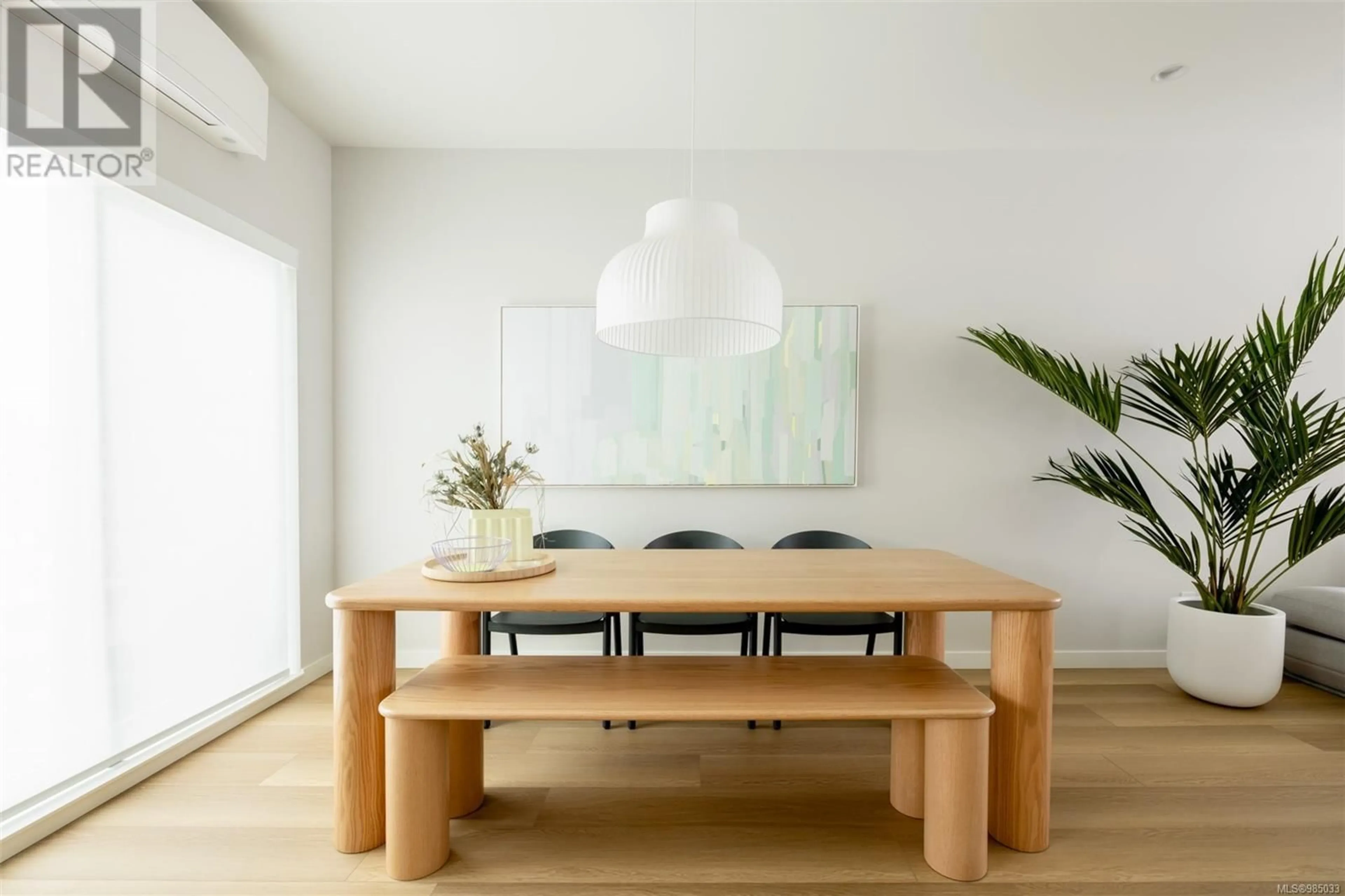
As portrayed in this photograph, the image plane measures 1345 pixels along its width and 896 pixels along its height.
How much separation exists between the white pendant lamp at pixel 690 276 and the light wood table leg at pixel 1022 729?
115 cm

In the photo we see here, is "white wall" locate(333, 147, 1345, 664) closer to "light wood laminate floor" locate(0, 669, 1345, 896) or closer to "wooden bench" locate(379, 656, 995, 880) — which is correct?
"light wood laminate floor" locate(0, 669, 1345, 896)

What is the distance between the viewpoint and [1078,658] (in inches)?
132

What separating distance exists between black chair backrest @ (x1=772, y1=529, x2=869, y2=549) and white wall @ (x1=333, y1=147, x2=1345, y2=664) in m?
0.23

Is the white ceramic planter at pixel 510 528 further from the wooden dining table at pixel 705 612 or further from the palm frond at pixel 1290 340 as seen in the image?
the palm frond at pixel 1290 340

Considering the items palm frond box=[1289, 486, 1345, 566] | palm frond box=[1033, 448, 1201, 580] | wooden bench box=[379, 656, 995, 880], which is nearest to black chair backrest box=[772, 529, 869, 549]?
palm frond box=[1033, 448, 1201, 580]

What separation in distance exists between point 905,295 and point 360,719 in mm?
3201

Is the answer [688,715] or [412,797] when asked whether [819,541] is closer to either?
[688,715]

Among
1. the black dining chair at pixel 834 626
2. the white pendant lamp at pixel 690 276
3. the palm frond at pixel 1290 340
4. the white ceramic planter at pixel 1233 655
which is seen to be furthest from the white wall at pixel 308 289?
the palm frond at pixel 1290 340

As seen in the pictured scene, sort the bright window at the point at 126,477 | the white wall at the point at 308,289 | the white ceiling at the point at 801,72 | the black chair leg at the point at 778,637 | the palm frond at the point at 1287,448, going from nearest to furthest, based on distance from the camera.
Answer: the bright window at the point at 126,477, the white ceiling at the point at 801,72, the palm frond at the point at 1287,448, the black chair leg at the point at 778,637, the white wall at the point at 308,289

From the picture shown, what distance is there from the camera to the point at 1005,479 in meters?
3.35

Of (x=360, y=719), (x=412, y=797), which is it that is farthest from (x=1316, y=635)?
(x=360, y=719)

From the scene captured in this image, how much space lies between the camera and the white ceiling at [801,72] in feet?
7.57

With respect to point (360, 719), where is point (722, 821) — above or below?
below

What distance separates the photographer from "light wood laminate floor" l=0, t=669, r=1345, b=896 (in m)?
1.63
